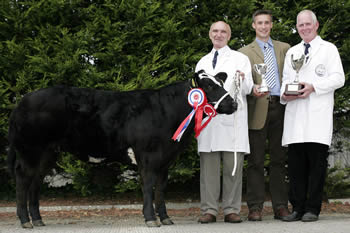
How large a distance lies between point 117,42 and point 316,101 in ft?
10.5

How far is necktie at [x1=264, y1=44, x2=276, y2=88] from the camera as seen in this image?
6.24 metres

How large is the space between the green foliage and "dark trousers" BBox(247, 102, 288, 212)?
1.37 m

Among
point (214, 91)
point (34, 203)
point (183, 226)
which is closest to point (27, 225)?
point (34, 203)

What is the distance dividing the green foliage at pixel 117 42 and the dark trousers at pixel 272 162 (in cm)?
137

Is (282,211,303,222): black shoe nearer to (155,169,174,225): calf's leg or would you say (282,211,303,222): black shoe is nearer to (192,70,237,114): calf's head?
(155,169,174,225): calf's leg

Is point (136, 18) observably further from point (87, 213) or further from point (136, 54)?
point (87, 213)

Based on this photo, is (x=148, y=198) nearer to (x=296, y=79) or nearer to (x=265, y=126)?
(x=265, y=126)

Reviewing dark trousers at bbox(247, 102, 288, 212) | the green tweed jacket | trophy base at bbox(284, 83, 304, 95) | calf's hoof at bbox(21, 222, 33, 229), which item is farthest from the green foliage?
trophy base at bbox(284, 83, 304, 95)

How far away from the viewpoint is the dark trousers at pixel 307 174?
5.82 meters

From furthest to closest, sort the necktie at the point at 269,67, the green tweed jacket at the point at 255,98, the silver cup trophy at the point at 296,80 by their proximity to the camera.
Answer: the necktie at the point at 269,67 < the green tweed jacket at the point at 255,98 < the silver cup trophy at the point at 296,80

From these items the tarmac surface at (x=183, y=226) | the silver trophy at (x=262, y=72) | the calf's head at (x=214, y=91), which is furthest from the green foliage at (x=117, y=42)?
the silver trophy at (x=262, y=72)

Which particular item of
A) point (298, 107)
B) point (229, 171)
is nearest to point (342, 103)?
point (298, 107)

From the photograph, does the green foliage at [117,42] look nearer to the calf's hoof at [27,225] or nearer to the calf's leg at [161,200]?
the calf's leg at [161,200]

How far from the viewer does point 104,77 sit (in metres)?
7.25
